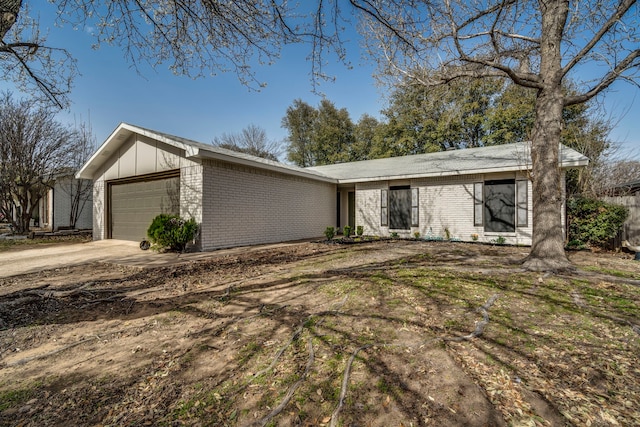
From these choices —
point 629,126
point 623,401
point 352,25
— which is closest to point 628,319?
point 623,401

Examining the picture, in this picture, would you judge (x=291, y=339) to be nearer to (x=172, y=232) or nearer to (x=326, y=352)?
(x=326, y=352)

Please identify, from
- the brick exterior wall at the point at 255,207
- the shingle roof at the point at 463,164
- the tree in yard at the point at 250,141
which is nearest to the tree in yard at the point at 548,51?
the shingle roof at the point at 463,164

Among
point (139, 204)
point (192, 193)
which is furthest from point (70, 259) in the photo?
point (139, 204)

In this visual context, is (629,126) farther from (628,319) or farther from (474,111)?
(628,319)

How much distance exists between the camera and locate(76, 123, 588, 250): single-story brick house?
8617 millimetres

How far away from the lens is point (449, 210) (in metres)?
10.6

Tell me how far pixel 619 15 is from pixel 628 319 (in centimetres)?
528

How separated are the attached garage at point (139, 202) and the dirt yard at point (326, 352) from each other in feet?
16.5

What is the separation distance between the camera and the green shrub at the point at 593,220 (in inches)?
308

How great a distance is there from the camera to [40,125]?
1345 cm

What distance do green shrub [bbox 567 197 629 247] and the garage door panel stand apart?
12.3 metres

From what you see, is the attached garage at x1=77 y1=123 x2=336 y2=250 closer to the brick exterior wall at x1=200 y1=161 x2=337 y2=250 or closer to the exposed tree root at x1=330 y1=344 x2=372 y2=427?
the brick exterior wall at x1=200 y1=161 x2=337 y2=250

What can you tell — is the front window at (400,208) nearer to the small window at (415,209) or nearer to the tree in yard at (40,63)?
the small window at (415,209)

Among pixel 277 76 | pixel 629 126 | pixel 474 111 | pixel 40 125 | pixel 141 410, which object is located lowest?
pixel 141 410
